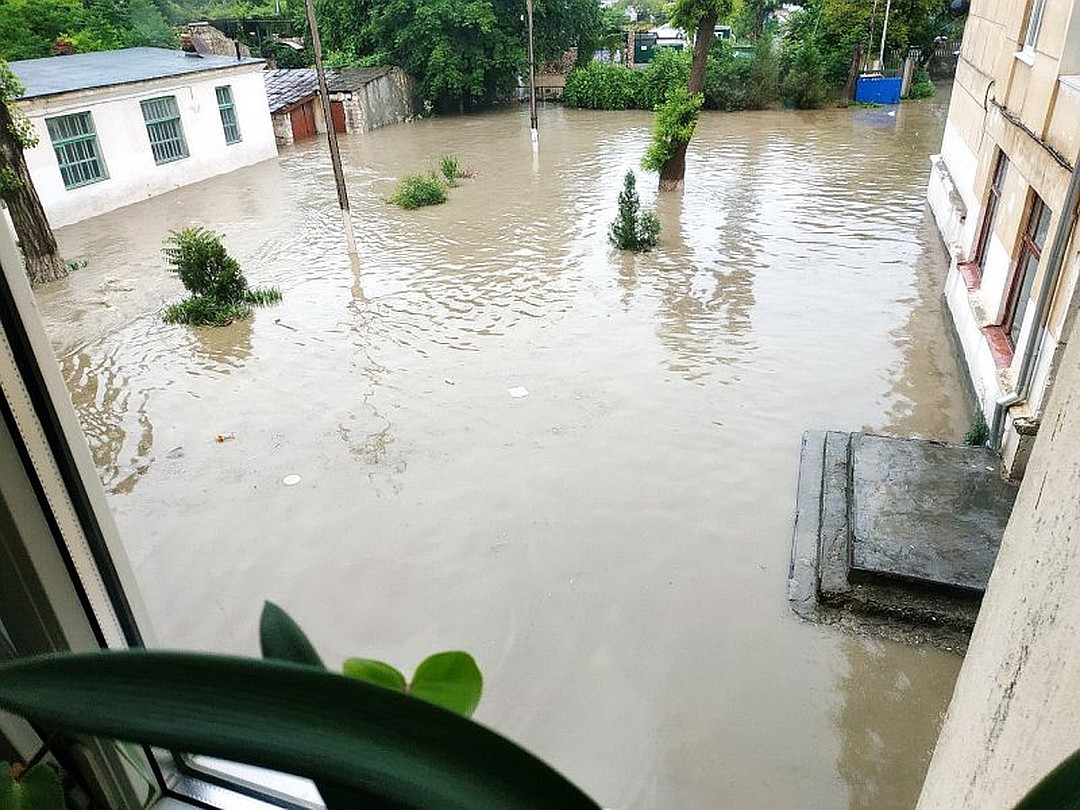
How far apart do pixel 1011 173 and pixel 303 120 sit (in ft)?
54.8

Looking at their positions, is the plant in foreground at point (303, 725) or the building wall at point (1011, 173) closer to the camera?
the plant in foreground at point (303, 725)

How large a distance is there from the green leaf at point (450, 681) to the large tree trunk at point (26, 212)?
1038 centimetres

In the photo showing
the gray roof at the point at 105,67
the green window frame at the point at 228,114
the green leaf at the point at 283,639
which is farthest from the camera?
the green window frame at the point at 228,114

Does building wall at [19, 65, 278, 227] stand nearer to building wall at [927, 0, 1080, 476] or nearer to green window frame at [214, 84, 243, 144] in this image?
green window frame at [214, 84, 243, 144]

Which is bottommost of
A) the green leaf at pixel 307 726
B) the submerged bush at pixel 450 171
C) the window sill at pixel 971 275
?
the submerged bush at pixel 450 171

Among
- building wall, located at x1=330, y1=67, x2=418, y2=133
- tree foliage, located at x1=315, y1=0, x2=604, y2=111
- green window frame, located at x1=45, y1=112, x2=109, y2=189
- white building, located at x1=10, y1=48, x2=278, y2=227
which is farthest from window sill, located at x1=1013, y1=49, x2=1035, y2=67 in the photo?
building wall, located at x1=330, y1=67, x2=418, y2=133

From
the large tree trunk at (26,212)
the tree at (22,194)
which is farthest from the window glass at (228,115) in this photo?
the large tree trunk at (26,212)

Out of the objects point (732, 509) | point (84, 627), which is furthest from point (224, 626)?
point (84, 627)

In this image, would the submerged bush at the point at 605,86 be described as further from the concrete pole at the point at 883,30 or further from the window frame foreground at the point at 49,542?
the window frame foreground at the point at 49,542

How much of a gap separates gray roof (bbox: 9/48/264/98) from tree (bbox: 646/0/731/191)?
28.3 ft

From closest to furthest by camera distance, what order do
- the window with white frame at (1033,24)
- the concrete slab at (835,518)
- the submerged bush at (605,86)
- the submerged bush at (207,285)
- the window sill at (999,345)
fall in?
the concrete slab at (835,518) → the window sill at (999,345) → the window with white frame at (1033,24) → the submerged bush at (207,285) → the submerged bush at (605,86)

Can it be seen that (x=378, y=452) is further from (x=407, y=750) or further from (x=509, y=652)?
(x=407, y=750)

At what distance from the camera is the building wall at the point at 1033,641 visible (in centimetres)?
75

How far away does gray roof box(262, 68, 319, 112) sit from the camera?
18125mm
